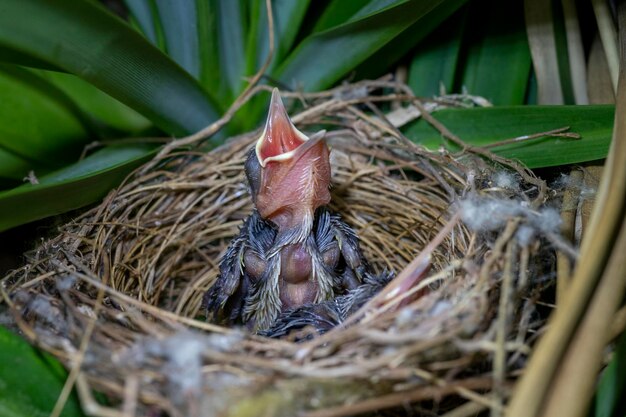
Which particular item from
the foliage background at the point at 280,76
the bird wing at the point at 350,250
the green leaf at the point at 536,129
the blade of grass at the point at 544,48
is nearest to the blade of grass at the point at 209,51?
the foliage background at the point at 280,76

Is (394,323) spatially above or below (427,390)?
above

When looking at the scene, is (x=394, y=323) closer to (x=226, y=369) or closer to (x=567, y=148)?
(x=226, y=369)

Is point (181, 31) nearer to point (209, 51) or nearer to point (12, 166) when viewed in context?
point (209, 51)

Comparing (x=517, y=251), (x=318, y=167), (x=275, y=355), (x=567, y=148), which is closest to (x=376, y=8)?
(x=318, y=167)

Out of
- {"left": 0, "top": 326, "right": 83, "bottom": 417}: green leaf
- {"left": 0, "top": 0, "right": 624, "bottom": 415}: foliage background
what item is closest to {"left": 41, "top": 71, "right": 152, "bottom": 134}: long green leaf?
{"left": 0, "top": 0, "right": 624, "bottom": 415}: foliage background

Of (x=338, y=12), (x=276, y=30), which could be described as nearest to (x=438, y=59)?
(x=338, y=12)

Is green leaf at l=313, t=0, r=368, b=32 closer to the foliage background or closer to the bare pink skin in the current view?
the foliage background
